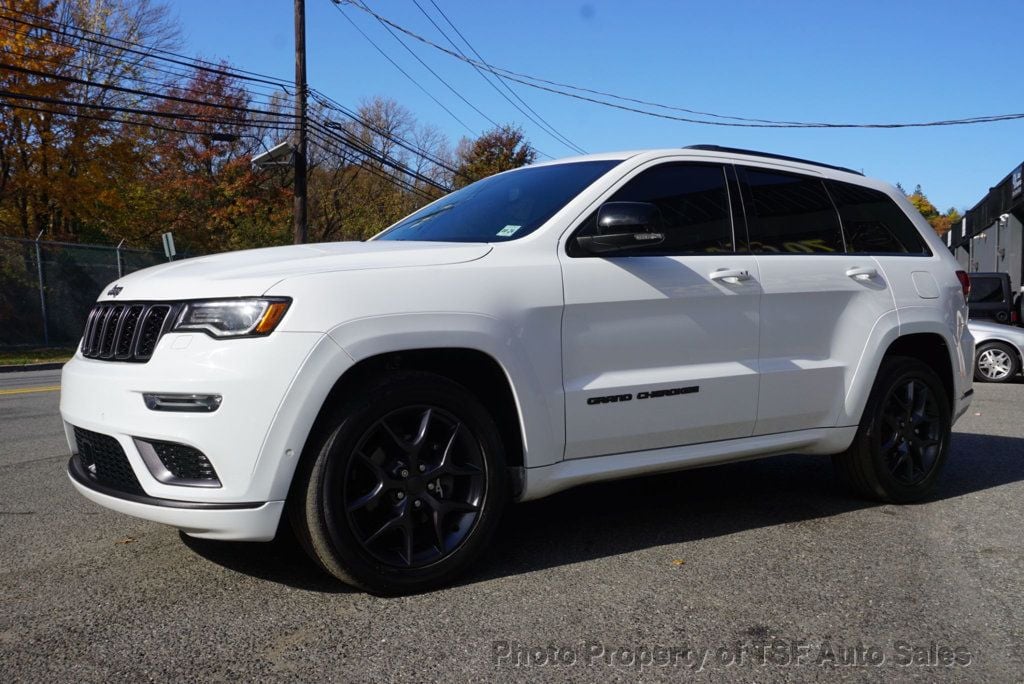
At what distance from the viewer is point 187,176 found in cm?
4038

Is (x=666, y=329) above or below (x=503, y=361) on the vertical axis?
above

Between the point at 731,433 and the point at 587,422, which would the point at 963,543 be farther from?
the point at 587,422

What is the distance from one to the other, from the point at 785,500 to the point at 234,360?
3.39 metres

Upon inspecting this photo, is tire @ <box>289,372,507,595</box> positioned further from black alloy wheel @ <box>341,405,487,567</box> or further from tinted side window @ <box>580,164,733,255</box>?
tinted side window @ <box>580,164,733,255</box>

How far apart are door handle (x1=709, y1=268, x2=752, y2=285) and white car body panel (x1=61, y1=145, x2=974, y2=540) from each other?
3 centimetres

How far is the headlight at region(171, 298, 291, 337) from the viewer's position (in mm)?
3338

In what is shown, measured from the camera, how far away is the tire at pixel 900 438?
513 centimetres

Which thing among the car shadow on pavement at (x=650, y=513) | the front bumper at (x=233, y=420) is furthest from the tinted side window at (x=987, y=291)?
the front bumper at (x=233, y=420)

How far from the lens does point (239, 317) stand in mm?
3355

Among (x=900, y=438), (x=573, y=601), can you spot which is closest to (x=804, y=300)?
(x=900, y=438)

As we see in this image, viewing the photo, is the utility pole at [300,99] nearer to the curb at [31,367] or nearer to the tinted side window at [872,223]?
the curb at [31,367]

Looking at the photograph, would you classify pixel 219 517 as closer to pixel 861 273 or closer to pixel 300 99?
pixel 861 273

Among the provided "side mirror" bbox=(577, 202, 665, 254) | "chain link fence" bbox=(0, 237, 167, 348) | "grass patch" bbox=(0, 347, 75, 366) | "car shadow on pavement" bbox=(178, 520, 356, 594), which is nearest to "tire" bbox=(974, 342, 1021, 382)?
"side mirror" bbox=(577, 202, 665, 254)

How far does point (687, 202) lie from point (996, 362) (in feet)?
36.4
